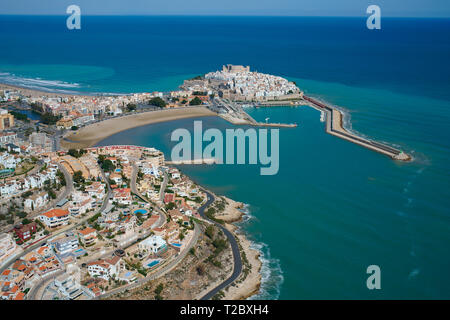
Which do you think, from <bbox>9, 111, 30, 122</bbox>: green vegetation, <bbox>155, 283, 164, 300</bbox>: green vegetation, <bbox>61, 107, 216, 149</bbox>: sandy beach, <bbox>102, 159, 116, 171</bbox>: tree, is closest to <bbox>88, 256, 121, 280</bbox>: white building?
<bbox>155, 283, 164, 300</bbox>: green vegetation

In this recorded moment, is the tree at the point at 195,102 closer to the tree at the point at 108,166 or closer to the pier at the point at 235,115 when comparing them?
the pier at the point at 235,115

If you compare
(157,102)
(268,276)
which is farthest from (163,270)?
(157,102)

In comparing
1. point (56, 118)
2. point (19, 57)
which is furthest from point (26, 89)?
point (19, 57)

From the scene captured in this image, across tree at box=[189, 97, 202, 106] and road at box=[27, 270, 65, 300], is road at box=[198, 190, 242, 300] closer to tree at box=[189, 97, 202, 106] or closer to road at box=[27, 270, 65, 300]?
road at box=[27, 270, 65, 300]

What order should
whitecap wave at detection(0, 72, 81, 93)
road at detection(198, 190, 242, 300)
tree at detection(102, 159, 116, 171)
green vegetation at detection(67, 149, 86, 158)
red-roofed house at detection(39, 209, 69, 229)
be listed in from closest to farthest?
1. road at detection(198, 190, 242, 300)
2. red-roofed house at detection(39, 209, 69, 229)
3. tree at detection(102, 159, 116, 171)
4. green vegetation at detection(67, 149, 86, 158)
5. whitecap wave at detection(0, 72, 81, 93)

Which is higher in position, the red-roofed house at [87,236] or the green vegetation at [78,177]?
the green vegetation at [78,177]

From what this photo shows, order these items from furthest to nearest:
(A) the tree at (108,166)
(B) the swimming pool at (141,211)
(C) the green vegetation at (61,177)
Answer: (A) the tree at (108,166)
(C) the green vegetation at (61,177)
(B) the swimming pool at (141,211)

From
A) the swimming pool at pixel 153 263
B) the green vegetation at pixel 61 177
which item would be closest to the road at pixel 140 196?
the swimming pool at pixel 153 263

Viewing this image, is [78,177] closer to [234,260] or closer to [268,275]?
[234,260]
